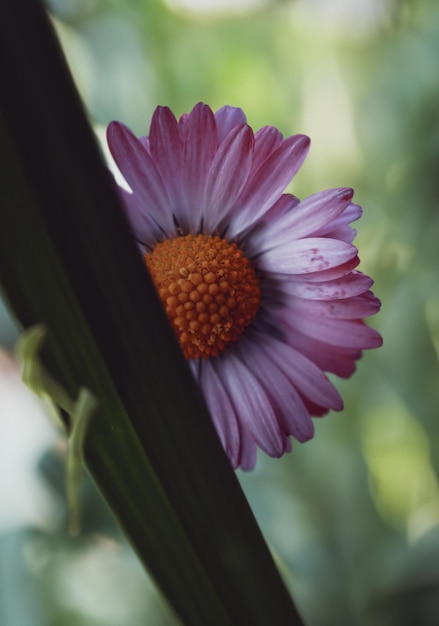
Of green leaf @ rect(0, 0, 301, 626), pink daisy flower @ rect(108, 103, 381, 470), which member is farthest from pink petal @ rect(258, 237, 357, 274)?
green leaf @ rect(0, 0, 301, 626)

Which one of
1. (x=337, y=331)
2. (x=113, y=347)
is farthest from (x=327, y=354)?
(x=113, y=347)

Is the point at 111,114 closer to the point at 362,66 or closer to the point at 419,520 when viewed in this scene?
the point at 362,66

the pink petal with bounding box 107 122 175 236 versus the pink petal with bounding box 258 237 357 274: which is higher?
the pink petal with bounding box 107 122 175 236

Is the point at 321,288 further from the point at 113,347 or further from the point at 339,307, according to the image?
the point at 113,347

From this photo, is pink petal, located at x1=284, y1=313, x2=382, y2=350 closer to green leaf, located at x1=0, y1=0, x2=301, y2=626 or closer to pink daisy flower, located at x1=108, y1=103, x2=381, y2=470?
pink daisy flower, located at x1=108, y1=103, x2=381, y2=470

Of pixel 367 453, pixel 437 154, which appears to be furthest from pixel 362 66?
pixel 367 453

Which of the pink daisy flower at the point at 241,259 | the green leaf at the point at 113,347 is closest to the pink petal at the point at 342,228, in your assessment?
the pink daisy flower at the point at 241,259
